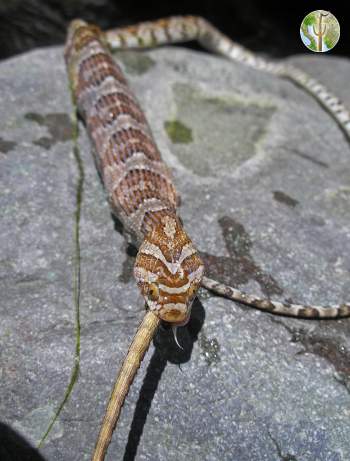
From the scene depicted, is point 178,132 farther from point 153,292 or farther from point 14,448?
point 14,448

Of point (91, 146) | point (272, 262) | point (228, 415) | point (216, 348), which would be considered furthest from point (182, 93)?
point (228, 415)

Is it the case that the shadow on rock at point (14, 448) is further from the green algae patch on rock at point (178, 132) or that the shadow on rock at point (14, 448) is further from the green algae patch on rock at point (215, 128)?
the green algae patch on rock at point (178, 132)

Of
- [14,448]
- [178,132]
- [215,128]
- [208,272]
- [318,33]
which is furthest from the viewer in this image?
[215,128]

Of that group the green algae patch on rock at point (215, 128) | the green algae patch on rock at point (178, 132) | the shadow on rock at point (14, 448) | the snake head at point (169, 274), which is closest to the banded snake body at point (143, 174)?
the snake head at point (169, 274)

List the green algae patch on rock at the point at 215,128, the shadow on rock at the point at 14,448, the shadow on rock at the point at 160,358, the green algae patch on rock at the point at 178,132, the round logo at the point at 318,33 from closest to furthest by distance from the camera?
the shadow on rock at the point at 14,448 < the shadow on rock at the point at 160,358 < the round logo at the point at 318,33 < the green algae patch on rock at the point at 215,128 < the green algae patch on rock at the point at 178,132

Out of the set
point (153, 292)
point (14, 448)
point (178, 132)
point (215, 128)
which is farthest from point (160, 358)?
point (215, 128)

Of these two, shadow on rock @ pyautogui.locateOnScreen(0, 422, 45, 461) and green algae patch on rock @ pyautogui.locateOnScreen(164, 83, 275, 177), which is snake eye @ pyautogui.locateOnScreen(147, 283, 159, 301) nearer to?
shadow on rock @ pyautogui.locateOnScreen(0, 422, 45, 461)
